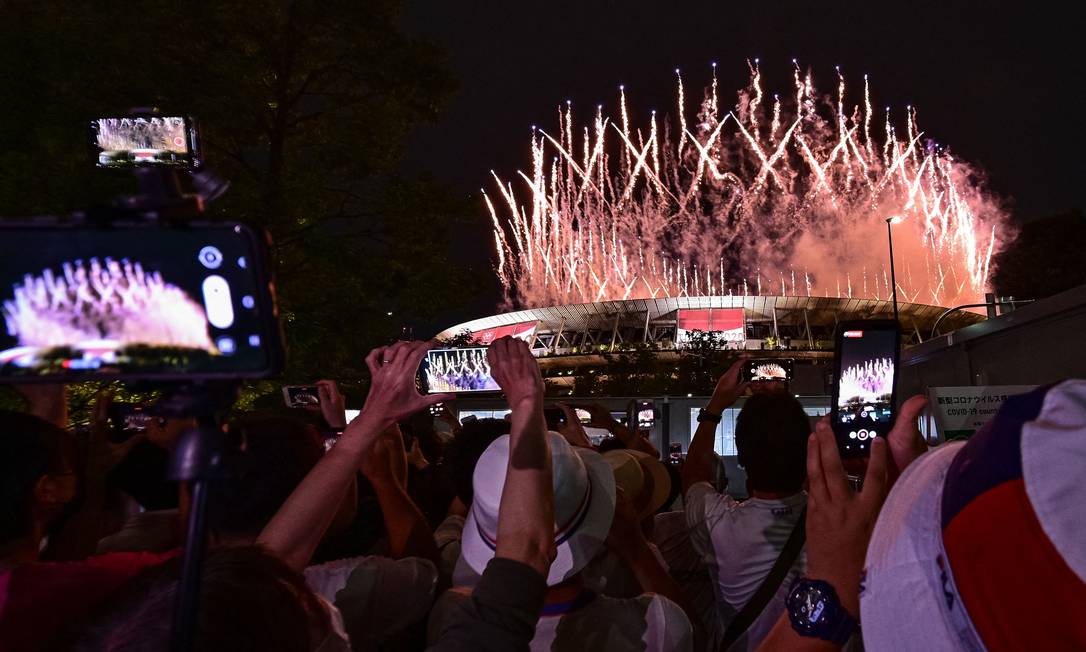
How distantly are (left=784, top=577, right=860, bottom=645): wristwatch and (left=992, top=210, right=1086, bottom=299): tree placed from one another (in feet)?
143

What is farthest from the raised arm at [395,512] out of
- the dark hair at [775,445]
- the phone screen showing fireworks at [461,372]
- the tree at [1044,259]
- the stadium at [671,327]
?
the stadium at [671,327]

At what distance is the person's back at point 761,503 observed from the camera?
9.80 feet

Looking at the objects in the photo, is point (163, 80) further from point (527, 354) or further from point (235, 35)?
point (527, 354)

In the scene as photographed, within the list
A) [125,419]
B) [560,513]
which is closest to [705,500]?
[560,513]

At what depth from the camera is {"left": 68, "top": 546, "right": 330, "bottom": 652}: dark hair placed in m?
1.15

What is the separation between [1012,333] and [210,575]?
579 inches

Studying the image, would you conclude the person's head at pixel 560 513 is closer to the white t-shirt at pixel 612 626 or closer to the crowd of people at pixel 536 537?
the crowd of people at pixel 536 537

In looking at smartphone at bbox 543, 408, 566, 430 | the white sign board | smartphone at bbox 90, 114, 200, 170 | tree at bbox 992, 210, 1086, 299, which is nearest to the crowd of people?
smartphone at bbox 90, 114, 200, 170

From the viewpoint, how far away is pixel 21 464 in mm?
1981

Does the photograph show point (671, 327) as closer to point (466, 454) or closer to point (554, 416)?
point (554, 416)

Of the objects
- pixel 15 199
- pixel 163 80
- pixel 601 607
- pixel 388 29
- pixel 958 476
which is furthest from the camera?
pixel 388 29

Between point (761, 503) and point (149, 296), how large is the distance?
2.48 m

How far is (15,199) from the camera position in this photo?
816 cm

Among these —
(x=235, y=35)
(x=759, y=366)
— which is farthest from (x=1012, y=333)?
(x=235, y=35)
